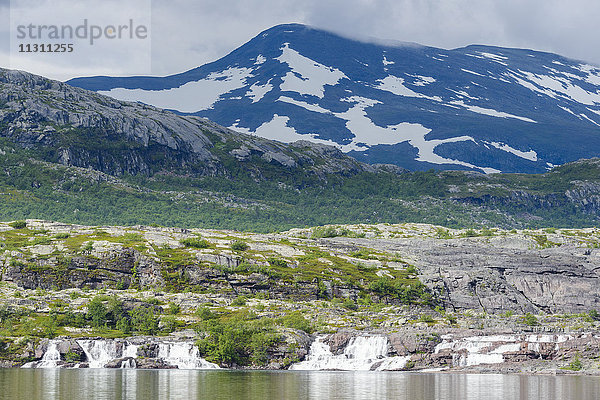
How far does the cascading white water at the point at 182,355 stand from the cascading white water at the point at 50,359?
53.9 ft

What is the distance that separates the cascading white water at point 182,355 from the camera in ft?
475

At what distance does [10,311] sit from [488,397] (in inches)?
3753

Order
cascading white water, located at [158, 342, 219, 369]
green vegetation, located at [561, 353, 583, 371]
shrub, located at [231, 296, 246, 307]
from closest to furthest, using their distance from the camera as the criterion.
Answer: green vegetation, located at [561, 353, 583, 371] < cascading white water, located at [158, 342, 219, 369] < shrub, located at [231, 296, 246, 307]

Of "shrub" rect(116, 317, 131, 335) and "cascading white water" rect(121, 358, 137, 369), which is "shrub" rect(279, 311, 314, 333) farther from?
"cascading white water" rect(121, 358, 137, 369)

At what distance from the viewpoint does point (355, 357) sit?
149250 millimetres

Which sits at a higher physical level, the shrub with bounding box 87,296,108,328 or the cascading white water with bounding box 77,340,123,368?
the shrub with bounding box 87,296,108,328

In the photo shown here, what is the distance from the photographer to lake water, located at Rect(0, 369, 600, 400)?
319ft

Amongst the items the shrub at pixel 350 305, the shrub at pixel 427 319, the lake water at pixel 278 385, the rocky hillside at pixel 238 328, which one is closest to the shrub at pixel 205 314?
the rocky hillside at pixel 238 328

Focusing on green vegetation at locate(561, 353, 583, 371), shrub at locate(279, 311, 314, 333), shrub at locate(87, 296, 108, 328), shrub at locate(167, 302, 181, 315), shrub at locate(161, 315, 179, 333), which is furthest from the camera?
shrub at locate(167, 302, 181, 315)

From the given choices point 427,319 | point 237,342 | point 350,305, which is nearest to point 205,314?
point 237,342

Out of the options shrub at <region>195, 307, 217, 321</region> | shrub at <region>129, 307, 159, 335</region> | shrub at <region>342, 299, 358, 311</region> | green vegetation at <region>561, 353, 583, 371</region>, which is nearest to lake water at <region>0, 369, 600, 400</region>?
green vegetation at <region>561, 353, 583, 371</region>

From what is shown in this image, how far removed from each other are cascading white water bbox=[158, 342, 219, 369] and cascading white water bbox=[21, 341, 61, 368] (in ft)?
53.9

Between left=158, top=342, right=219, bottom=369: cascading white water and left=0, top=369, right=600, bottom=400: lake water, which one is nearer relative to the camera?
left=0, top=369, right=600, bottom=400: lake water

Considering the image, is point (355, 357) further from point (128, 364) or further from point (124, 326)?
point (124, 326)
